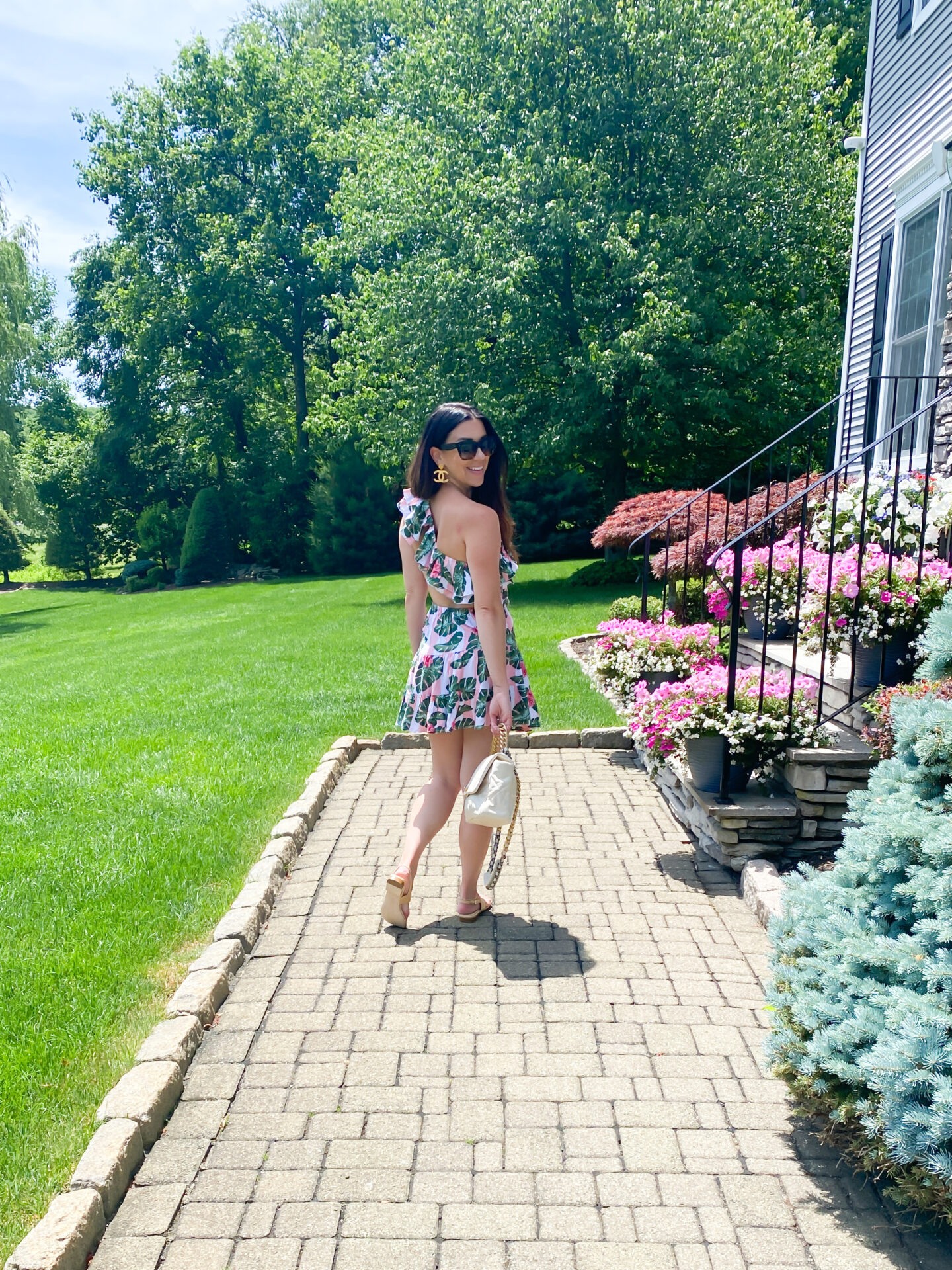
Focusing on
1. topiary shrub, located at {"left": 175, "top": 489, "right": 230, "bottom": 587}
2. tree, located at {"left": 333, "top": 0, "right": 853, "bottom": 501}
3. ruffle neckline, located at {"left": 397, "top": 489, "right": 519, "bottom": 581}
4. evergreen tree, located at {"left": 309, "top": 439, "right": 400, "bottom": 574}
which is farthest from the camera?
topiary shrub, located at {"left": 175, "top": 489, "right": 230, "bottom": 587}

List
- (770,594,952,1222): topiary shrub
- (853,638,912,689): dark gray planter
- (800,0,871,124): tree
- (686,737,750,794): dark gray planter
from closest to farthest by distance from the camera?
1. (770,594,952,1222): topiary shrub
2. (686,737,750,794): dark gray planter
3. (853,638,912,689): dark gray planter
4. (800,0,871,124): tree

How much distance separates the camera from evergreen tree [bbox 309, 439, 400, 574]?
25406mm

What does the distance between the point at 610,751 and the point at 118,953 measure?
3.97m

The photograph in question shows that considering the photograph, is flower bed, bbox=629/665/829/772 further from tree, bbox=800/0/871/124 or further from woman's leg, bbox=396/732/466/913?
tree, bbox=800/0/871/124

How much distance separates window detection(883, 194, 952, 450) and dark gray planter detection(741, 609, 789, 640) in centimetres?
206

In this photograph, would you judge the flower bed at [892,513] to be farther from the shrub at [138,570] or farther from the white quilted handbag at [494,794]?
the shrub at [138,570]

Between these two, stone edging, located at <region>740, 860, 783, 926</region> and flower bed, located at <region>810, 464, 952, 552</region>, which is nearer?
stone edging, located at <region>740, 860, 783, 926</region>

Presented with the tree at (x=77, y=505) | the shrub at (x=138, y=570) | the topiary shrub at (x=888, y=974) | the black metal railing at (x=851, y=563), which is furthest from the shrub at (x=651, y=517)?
the tree at (x=77, y=505)

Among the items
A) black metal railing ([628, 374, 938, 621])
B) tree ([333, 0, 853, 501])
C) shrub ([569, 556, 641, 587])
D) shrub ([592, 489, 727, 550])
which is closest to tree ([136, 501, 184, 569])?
tree ([333, 0, 853, 501])

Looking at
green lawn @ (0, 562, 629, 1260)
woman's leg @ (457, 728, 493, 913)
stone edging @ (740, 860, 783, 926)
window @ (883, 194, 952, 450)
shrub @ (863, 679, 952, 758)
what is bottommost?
green lawn @ (0, 562, 629, 1260)

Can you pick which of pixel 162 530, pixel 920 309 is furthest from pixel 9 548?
pixel 920 309

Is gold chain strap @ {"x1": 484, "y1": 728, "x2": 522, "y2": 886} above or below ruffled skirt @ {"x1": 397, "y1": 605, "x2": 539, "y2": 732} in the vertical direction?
below

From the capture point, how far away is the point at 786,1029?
8.78 feet

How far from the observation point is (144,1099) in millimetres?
2713
